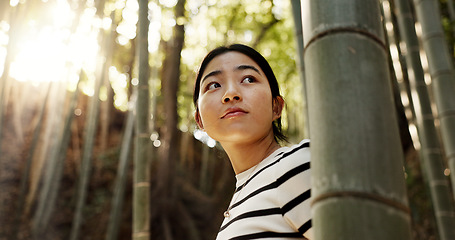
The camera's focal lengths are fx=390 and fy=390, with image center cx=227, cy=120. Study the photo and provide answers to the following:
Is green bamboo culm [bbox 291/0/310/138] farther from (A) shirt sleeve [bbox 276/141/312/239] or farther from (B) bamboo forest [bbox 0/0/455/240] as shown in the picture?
(A) shirt sleeve [bbox 276/141/312/239]

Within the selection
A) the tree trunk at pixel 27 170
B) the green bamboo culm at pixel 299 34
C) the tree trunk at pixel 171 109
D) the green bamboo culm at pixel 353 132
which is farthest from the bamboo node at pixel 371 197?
the tree trunk at pixel 27 170

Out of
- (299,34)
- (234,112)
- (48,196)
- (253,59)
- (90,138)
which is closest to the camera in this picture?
(234,112)

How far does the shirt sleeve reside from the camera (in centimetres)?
61

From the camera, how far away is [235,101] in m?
0.85

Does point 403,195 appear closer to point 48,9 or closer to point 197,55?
point 48,9

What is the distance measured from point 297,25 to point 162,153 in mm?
3369

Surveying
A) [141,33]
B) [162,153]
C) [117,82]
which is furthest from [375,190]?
[117,82]

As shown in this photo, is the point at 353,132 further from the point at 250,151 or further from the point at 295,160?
the point at 250,151

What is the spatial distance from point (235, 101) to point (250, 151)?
0.43 feet

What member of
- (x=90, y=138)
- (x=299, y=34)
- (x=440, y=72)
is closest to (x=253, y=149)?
(x=299, y=34)

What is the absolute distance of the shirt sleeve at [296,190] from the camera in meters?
0.61

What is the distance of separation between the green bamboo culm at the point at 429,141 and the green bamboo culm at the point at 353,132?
5.29 feet

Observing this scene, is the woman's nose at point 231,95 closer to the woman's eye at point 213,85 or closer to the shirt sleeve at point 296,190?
the woman's eye at point 213,85

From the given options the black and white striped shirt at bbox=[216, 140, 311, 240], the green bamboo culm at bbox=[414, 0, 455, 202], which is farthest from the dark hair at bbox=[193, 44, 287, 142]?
the green bamboo culm at bbox=[414, 0, 455, 202]
